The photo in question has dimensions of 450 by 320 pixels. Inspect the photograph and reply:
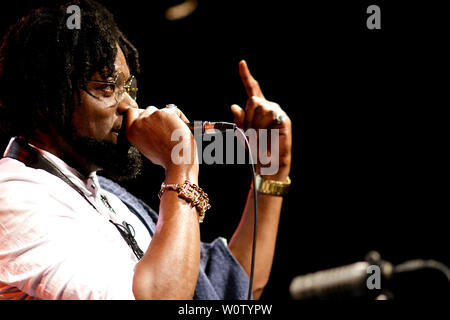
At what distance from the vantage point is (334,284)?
159 centimetres

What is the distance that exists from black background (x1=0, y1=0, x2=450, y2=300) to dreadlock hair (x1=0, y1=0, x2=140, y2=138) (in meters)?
0.90

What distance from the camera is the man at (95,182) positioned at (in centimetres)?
99

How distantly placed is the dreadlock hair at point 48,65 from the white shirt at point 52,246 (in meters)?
0.20

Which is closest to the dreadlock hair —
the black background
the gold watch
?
the gold watch

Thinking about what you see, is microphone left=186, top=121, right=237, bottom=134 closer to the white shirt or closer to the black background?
the white shirt

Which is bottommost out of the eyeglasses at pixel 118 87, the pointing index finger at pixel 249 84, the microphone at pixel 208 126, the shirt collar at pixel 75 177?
the shirt collar at pixel 75 177

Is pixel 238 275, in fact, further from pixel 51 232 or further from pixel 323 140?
pixel 323 140

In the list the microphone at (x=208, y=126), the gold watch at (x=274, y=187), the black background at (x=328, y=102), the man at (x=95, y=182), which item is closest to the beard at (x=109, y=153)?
the man at (x=95, y=182)

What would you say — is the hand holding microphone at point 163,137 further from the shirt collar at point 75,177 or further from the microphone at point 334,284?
the microphone at point 334,284

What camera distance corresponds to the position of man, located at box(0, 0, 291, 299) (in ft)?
3.25

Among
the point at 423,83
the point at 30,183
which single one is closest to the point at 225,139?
the point at 30,183

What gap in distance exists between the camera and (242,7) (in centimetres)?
229

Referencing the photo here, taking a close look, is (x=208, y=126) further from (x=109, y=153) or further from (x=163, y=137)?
(x=109, y=153)

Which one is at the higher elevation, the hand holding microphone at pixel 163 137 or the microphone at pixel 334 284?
the hand holding microphone at pixel 163 137
